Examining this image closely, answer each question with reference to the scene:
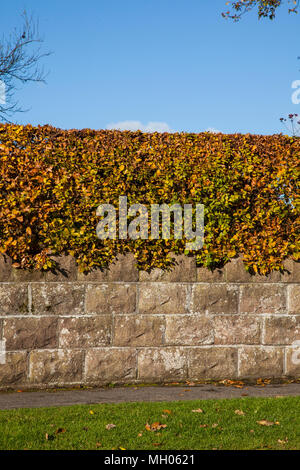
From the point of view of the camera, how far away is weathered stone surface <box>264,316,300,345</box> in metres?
8.11

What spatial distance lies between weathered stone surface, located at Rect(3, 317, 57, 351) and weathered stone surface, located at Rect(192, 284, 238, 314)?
2132 millimetres

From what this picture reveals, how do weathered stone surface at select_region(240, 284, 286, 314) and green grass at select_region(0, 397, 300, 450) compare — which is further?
weathered stone surface at select_region(240, 284, 286, 314)

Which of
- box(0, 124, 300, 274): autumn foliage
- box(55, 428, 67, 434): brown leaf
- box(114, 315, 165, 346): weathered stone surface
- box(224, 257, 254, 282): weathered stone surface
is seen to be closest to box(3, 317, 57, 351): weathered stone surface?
box(0, 124, 300, 274): autumn foliage

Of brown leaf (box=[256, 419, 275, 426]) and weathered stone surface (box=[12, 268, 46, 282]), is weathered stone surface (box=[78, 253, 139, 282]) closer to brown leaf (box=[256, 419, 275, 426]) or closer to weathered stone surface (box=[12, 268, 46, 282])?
weathered stone surface (box=[12, 268, 46, 282])

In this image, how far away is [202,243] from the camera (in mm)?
7941

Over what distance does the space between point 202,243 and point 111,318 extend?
69.6 inches

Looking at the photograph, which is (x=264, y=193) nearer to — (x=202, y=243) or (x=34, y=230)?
(x=202, y=243)

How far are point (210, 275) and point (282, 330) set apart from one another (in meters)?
1.45

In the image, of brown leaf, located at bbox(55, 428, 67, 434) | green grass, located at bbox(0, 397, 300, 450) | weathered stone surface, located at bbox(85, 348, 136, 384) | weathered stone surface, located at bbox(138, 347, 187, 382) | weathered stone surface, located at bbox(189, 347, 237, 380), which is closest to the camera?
green grass, located at bbox(0, 397, 300, 450)

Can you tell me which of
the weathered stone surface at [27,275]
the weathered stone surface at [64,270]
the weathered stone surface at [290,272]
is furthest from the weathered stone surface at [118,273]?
the weathered stone surface at [290,272]

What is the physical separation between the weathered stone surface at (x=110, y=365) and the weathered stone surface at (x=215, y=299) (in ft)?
3.97

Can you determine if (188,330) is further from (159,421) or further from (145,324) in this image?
(159,421)
